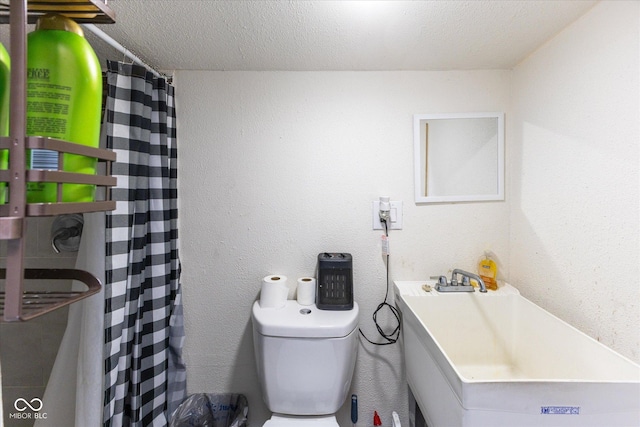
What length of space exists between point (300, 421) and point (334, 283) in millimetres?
565

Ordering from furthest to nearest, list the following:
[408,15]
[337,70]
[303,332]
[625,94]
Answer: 1. [337,70]
2. [303,332]
3. [408,15]
4. [625,94]

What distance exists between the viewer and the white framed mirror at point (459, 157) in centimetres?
134

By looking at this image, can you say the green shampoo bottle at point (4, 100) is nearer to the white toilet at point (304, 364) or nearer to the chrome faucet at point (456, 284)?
the white toilet at point (304, 364)

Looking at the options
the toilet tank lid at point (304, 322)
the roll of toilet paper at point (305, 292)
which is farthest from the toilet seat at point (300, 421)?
the roll of toilet paper at point (305, 292)

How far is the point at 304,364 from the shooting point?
112 cm

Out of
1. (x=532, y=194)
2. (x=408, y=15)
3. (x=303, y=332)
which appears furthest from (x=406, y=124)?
(x=303, y=332)

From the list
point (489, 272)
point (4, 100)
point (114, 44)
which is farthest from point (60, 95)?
point (489, 272)

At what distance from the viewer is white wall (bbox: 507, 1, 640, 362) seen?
824mm

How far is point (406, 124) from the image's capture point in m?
1.35

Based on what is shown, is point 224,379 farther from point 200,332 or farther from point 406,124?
point 406,124

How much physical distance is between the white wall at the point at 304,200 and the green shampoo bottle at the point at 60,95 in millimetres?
882

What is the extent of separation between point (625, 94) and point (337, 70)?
1.01 metres

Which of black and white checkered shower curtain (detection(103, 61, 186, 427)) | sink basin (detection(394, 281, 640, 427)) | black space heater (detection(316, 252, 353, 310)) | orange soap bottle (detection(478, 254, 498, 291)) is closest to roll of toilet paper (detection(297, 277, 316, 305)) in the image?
black space heater (detection(316, 252, 353, 310))

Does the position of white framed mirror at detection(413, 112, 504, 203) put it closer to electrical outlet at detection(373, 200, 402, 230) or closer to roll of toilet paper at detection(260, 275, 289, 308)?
electrical outlet at detection(373, 200, 402, 230)
